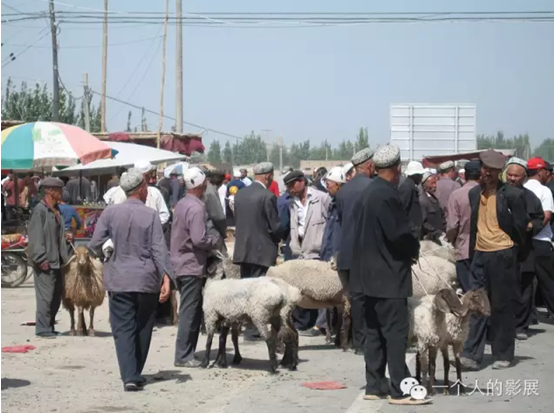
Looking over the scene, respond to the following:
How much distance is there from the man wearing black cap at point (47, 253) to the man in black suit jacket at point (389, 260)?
20.4ft

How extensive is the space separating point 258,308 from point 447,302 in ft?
7.90

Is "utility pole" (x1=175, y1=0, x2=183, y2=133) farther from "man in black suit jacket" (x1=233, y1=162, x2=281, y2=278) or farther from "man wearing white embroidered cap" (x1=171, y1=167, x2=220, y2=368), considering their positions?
"man wearing white embroidered cap" (x1=171, y1=167, x2=220, y2=368)

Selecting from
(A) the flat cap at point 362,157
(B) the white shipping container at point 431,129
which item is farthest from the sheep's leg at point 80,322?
(B) the white shipping container at point 431,129

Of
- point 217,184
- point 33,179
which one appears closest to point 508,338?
point 217,184

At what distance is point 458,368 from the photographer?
9.93 metres

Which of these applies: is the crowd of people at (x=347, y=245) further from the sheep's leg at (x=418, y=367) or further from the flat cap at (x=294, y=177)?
the sheep's leg at (x=418, y=367)

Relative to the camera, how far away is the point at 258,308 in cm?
1130

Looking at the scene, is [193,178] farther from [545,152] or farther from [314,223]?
[545,152]

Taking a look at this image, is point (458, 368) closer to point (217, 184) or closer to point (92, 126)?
point (217, 184)

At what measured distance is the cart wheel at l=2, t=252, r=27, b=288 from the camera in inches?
845

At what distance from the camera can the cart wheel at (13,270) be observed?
70.4 ft

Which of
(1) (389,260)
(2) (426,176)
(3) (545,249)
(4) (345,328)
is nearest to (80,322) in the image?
(4) (345,328)

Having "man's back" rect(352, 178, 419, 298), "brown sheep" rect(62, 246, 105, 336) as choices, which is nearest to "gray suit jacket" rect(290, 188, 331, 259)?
"brown sheep" rect(62, 246, 105, 336)

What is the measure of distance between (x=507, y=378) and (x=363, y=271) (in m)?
2.47
